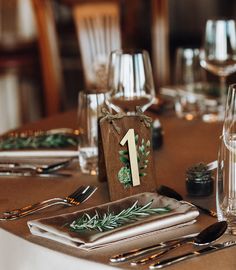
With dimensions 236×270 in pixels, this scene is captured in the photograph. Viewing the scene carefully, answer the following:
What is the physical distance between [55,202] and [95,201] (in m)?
0.08

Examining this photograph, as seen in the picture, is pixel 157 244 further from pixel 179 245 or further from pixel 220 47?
pixel 220 47

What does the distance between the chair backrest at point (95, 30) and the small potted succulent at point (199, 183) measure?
1.27 metres

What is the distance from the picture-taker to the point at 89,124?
1639 millimetres

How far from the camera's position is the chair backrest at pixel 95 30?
270 cm

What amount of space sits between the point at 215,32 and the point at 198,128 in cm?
32

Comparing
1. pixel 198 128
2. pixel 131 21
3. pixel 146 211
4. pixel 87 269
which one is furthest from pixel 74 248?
pixel 131 21

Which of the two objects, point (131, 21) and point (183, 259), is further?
point (131, 21)

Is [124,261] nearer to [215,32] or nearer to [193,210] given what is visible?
[193,210]

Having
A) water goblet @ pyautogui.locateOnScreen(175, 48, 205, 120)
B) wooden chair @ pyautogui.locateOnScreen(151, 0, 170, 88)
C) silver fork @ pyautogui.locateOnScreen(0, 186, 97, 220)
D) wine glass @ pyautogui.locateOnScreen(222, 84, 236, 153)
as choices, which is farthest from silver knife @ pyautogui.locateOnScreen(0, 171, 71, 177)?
wooden chair @ pyautogui.locateOnScreen(151, 0, 170, 88)

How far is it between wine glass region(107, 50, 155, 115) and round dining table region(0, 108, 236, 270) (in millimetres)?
137

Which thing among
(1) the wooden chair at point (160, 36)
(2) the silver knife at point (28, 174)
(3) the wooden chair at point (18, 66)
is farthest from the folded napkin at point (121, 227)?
(3) the wooden chair at point (18, 66)

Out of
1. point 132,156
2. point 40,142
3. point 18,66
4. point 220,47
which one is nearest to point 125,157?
point 132,156

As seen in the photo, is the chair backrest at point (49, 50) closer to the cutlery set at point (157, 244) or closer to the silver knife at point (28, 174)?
the silver knife at point (28, 174)

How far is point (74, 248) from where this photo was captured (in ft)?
3.88
